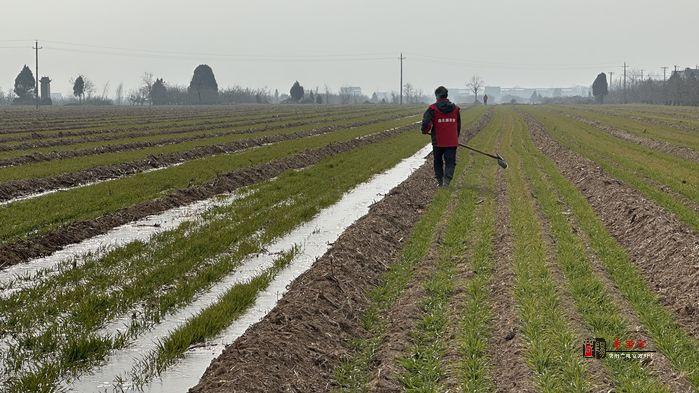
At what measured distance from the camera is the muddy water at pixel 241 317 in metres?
5.98

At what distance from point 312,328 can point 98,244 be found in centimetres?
595

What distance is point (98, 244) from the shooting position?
453 inches

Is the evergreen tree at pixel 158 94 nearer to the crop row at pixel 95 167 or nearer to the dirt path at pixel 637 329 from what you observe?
the crop row at pixel 95 167

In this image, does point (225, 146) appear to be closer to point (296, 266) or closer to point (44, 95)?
point (296, 266)

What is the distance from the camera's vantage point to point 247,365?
19.5 feet

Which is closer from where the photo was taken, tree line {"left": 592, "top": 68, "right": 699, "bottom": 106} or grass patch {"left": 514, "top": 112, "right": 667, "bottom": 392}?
grass patch {"left": 514, "top": 112, "right": 667, "bottom": 392}

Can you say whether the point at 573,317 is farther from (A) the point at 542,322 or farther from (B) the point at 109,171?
(B) the point at 109,171

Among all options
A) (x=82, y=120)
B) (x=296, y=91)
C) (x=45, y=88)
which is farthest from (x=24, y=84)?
(x=82, y=120)

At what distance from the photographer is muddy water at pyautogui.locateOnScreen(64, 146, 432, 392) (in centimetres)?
598

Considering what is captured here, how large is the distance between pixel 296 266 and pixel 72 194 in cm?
854

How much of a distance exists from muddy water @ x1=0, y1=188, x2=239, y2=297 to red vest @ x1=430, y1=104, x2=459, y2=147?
5.60 metres

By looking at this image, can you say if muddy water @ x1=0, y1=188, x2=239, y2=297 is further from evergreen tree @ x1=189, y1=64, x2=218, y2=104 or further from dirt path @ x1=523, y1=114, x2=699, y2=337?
evergreen tree @ x1=189, y1=64, x2=218, y2=104

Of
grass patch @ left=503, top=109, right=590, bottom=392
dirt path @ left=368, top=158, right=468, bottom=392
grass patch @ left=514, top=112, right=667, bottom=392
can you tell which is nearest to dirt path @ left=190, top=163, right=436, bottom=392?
dirt path @ left=368, top=158, right=468, bottom=392

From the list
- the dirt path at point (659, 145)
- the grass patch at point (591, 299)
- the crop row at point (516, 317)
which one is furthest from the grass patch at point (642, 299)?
the dirt path at point (659, 145)
